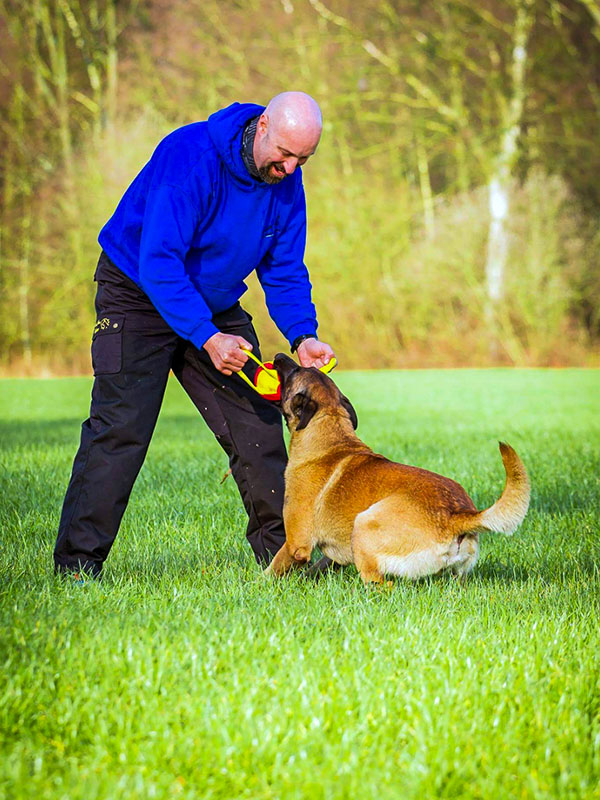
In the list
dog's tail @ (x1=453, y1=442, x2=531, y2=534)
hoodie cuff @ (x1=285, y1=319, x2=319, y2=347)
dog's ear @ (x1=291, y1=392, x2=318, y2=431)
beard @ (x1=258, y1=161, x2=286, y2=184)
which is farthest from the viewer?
hoodie cuff @ (x1=285, y1=319, x2=319, y2=347)

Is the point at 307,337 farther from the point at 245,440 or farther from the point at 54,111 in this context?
the point at 54,111

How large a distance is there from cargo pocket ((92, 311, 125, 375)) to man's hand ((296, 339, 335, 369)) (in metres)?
0.99

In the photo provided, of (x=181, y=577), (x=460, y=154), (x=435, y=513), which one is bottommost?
(x=181, y=577)

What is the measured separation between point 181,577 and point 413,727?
78.7 inches

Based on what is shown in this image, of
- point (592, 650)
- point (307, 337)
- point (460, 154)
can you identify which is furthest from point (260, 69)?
point (592, 650)

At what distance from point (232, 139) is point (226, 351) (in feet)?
3.45

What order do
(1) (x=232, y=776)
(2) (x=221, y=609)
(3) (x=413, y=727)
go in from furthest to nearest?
(2) (x=221, y=609) < (3) (x=413, y=727) < (1) (x=232, y=776)

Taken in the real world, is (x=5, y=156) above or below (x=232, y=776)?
above

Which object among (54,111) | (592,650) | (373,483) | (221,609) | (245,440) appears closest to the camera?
(592,650)

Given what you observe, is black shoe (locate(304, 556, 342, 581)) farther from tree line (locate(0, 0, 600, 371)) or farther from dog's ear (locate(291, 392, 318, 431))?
tree line (locate(0, 0, 600, 371))

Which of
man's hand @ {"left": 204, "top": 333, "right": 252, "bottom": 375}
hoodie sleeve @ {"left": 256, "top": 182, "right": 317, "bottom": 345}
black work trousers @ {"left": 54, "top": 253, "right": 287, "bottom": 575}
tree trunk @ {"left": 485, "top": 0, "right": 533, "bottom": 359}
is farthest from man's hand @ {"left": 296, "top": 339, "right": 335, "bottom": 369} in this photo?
tree trunk @ {"left": 485, "top": 0, "right": 533, "bottom": 359}

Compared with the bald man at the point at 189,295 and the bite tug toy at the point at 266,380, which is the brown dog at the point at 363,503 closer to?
the bite tug toy at the point at 266,380

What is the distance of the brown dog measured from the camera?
13.8ft

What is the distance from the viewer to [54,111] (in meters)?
31.9
